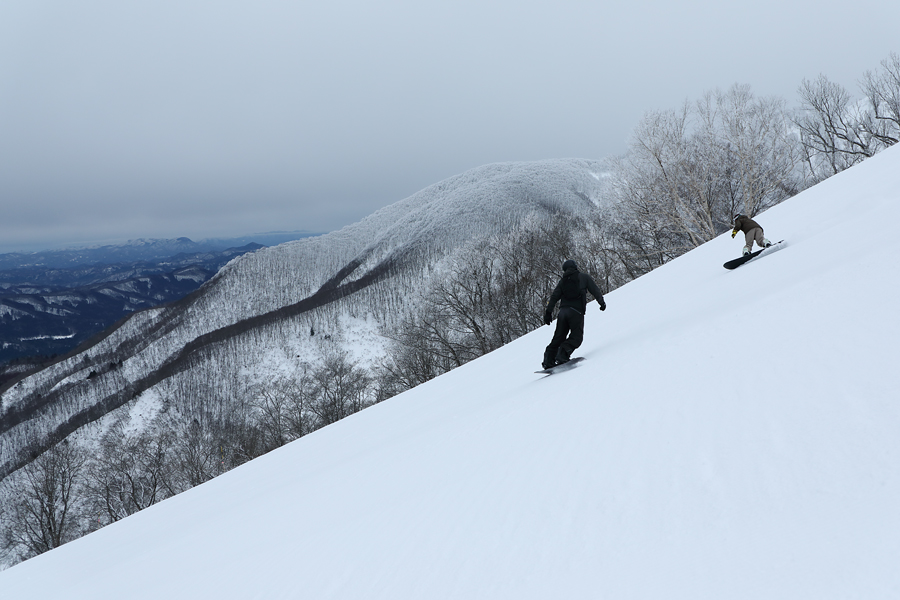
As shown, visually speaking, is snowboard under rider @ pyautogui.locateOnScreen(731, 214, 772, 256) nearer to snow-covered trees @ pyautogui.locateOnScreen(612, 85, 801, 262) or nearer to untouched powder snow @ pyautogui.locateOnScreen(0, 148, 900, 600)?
untouched powder snow @ pyautogui.locateOnScreen(0, 148, 900, 600)

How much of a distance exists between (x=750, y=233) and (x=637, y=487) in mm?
7686

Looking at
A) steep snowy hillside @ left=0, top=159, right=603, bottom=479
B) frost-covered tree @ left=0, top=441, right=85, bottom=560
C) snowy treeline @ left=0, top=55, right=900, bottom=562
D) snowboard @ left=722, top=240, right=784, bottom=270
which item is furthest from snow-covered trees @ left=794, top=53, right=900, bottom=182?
frost-covered tree @ left=0, top=441, right=85, bottom=560

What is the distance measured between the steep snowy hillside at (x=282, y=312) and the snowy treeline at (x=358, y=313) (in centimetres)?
62

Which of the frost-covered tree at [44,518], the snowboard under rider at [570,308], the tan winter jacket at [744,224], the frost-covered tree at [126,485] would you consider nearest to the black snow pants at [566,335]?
the snowboard under rider at [570,308]

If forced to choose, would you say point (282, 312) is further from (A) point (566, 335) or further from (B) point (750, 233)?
(B) point (750, 233)

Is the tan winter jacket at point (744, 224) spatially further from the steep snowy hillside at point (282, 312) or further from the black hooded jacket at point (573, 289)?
the steep snowy hillside at point (282, 312)

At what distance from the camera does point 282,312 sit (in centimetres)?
12875

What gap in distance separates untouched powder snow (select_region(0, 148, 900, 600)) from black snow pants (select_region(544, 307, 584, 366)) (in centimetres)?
40

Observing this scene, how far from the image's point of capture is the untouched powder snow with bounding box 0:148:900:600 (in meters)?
2.11

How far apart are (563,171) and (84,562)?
147614 mm

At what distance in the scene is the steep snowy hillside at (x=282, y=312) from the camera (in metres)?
99.6

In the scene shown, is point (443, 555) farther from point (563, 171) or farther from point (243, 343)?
point (563, 171)

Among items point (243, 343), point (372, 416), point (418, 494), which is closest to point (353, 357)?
point (243, 343)

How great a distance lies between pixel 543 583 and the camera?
2.43 metres
